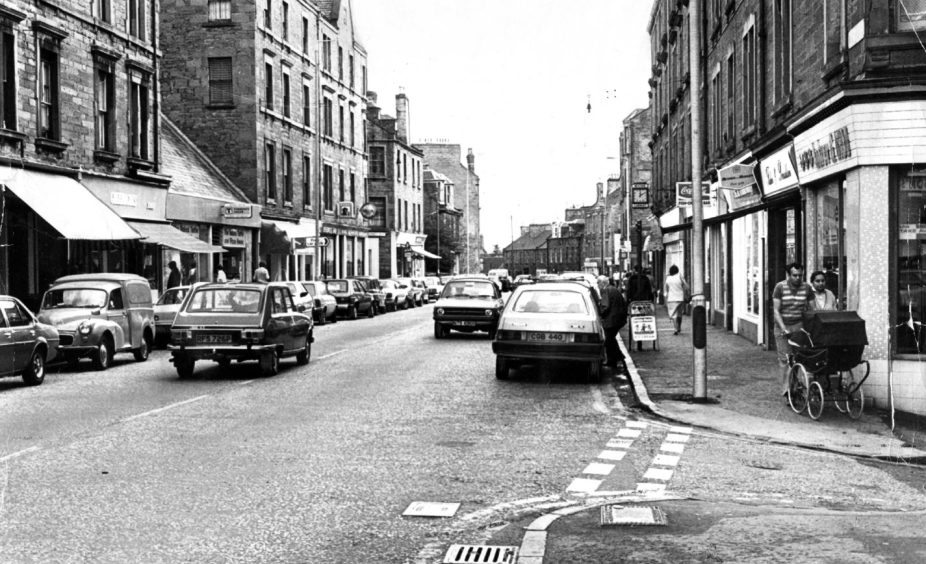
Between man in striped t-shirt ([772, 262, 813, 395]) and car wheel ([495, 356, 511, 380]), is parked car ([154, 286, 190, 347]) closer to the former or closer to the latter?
car wheel ([495, 356, 511, 380])

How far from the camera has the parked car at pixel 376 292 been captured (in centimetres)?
4200

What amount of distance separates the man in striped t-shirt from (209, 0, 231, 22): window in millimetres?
35258

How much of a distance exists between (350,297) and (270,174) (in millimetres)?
11235

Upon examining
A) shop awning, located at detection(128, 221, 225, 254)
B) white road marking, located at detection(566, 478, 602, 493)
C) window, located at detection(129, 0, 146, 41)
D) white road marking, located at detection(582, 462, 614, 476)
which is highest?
window, located at detection(129, 0, 146, 41)

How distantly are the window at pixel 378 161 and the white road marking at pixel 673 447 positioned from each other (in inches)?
2492

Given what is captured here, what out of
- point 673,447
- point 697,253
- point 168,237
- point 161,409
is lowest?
point 673,447

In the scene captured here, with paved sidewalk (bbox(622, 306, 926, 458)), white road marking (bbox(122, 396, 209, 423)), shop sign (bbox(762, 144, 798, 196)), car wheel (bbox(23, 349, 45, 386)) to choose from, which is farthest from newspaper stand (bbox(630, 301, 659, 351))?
car wheel (bbox(23, 349, 45, 386))

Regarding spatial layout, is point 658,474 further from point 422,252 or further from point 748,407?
point 422,252

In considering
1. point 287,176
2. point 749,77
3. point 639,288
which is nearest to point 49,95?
point 639,288

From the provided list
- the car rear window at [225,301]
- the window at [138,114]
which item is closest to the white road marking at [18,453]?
the car rear window at [225,301]

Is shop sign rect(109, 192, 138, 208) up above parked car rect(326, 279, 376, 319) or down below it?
above

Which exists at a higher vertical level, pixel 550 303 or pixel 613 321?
pixel 550 303

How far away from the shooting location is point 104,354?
18469mm

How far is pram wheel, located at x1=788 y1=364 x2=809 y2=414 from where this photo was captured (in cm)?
1250
